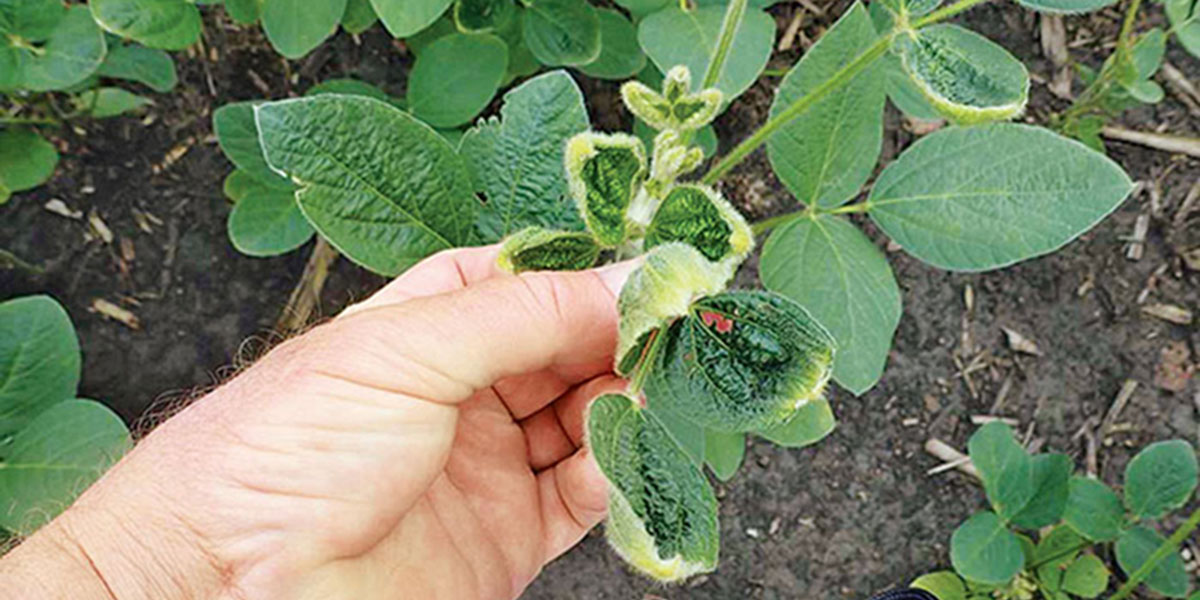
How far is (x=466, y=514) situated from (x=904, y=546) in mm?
1103

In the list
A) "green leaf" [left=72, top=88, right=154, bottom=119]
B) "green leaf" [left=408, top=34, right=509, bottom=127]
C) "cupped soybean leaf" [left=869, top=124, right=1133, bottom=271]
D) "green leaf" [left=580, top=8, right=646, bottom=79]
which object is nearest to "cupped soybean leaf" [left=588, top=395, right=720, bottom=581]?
"cupped soybean leaf" [left=869, top=124, right=1133, bottom=271]

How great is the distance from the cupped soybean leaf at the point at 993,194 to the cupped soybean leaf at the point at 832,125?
4cm

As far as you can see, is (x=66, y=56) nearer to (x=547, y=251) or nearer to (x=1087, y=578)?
(x=547, y=251)

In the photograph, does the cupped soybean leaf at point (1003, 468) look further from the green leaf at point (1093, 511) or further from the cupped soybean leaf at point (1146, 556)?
the cupped soybean leaf at point (1146, 556)

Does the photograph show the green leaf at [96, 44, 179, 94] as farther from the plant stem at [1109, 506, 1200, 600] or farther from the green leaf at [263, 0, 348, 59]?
the plant stem at [1109, 506, 1200, 600]

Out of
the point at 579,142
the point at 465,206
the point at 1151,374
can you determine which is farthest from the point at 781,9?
the point at 579,142

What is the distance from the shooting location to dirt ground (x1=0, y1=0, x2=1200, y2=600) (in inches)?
86.7

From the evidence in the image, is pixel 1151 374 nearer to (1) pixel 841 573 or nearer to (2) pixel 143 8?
(1) pixel 841 573

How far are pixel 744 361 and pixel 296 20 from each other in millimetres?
944

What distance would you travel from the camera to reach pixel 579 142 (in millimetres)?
955

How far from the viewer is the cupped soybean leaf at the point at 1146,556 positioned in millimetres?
1961

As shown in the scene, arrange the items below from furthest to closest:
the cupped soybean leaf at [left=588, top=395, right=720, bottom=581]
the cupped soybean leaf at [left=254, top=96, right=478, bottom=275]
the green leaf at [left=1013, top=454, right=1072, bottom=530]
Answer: the green leaf at [left=1013, top=454, right=1072, bottom=530] < the cupped soybean leaf at [left=254, top=96, right=478, bottom=275] < the cupped soybean leaf at [left=588, top=395, right=720, bottom=581]

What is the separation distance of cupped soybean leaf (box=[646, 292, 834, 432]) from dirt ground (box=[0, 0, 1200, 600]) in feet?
4.18

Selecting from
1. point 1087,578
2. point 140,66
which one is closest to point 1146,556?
point 1087,578
